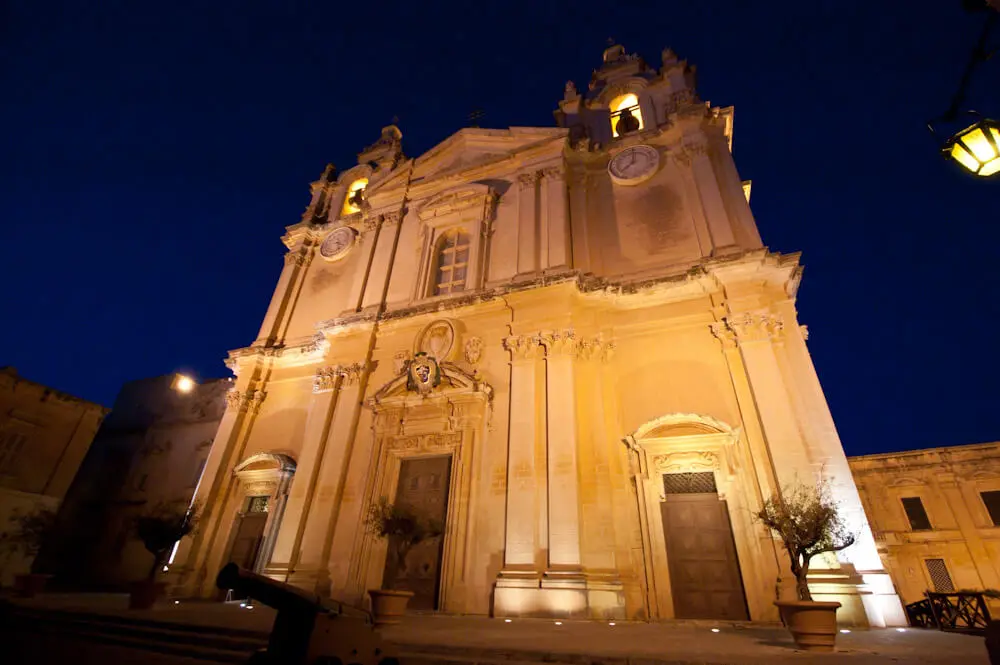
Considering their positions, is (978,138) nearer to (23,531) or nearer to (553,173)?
(553,173)

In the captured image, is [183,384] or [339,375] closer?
[339,375]

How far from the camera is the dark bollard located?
3.46 metres

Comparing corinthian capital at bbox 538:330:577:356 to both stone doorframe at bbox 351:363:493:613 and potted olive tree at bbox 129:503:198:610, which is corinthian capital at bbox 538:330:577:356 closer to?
stone doorframe at bbox 351:363:493:613

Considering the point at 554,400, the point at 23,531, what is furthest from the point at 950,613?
the point at 23,531

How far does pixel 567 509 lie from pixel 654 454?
2317 mm

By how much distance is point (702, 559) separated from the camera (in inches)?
356

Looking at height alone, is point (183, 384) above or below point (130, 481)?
above

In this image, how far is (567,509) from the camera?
359 inches

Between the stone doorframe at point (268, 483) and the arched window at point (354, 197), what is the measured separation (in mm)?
11458

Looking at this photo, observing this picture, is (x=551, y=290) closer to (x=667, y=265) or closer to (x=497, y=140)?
(x=667, y=265)

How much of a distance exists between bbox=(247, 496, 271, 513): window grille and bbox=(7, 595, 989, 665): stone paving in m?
5.17

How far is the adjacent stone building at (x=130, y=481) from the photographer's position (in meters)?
19.3

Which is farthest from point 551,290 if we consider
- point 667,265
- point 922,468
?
point 922,468

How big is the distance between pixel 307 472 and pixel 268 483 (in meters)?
2.06
